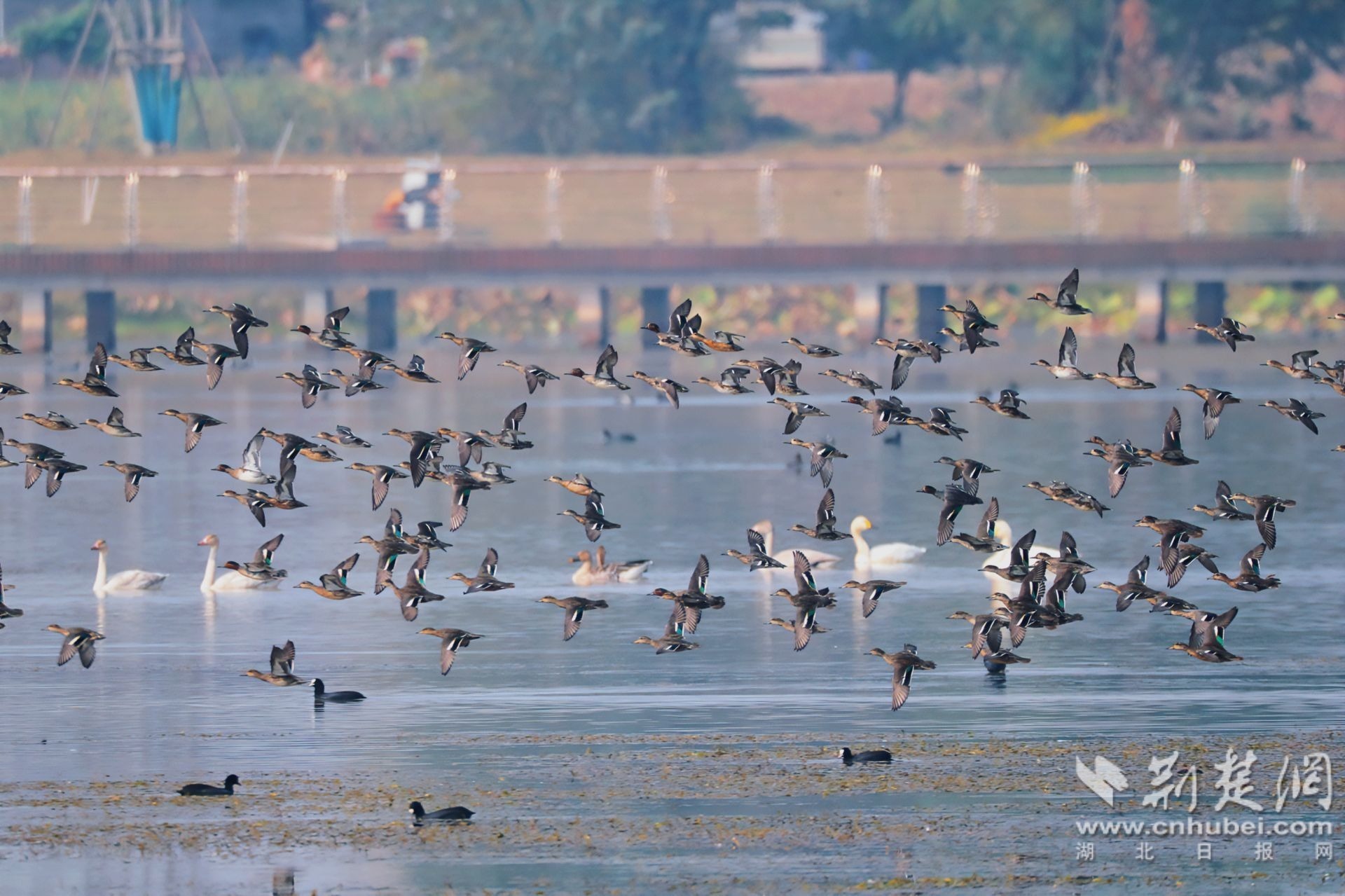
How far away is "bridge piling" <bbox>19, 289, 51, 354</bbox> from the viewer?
7112cm

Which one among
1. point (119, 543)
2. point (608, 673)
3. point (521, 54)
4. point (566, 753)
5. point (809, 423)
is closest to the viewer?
point (566, 753)

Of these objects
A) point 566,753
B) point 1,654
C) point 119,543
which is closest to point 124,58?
point 119,543

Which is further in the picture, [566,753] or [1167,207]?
[1167,207]

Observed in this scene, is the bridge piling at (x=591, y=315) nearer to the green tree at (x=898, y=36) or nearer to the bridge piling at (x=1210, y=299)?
the bridge piling at (x=1210, y=299)

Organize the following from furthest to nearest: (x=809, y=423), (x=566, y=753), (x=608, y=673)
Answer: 1. (x=809, y=423)
2. (x=608, y=673)
3. (x=566, y=753)

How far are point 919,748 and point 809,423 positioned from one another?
39033mm

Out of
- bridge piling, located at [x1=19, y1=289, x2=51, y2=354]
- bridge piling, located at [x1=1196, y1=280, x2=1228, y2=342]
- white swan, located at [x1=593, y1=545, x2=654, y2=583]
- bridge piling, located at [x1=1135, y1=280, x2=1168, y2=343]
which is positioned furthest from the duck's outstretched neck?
bridge piling, located at [x1=1196, y1=280, x2=1228, y2=342]

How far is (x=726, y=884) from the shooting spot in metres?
18.8

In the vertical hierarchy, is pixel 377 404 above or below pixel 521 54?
below

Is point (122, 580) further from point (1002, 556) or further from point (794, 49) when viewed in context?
point (794, 49)

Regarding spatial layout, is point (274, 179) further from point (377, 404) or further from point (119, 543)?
point (119, 543)

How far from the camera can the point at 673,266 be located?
233ft

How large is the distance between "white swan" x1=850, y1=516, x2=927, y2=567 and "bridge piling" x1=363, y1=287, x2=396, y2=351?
3731 cm

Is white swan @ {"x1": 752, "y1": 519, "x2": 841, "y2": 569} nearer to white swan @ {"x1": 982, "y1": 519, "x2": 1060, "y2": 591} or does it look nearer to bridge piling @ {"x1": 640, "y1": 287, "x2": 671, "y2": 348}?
white swan @ {"x1": 982, "y1": 519, "x2": 1060, "y2": 591}
